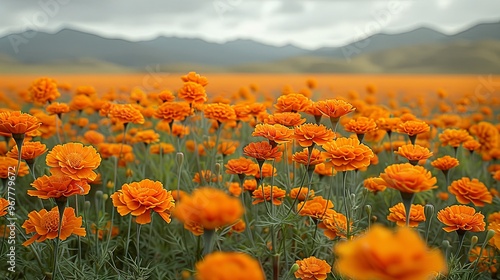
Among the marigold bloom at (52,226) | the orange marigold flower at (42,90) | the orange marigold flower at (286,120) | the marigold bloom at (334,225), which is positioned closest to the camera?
the marigold bloom at (52,226)

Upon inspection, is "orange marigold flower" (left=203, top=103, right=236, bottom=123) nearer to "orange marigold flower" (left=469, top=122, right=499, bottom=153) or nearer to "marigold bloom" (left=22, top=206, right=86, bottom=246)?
"marigold bloom" (left=22, top=206, right=86, bottom=246)

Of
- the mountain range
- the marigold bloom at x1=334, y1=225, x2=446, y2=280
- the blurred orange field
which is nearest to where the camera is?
the marigold bloom at x1=334, y1=225, x2=446, y2=280

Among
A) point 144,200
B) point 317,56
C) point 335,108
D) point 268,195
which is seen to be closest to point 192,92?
point 268,195

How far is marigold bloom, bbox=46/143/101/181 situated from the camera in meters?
1.32

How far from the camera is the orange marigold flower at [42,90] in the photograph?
255cm

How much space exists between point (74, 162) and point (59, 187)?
0.31 feet

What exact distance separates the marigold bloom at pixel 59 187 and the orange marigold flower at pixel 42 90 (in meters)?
1.35

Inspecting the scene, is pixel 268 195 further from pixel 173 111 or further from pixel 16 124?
pixel 16 124

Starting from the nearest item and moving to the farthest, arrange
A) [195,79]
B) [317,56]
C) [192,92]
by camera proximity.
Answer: [192,92], [195,79], [317,56]

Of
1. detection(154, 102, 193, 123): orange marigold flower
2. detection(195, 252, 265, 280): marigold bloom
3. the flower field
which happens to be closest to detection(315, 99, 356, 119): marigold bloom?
the flower field

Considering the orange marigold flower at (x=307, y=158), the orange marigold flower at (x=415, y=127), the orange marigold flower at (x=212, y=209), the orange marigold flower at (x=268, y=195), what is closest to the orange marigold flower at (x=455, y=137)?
the orange marigold flower at (x=415, y=127)

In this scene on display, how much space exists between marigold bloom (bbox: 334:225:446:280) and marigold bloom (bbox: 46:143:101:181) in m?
0.95

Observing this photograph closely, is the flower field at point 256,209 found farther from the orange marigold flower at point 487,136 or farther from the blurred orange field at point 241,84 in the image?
the blurred orange field at point 241,84

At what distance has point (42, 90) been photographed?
2557 mm
